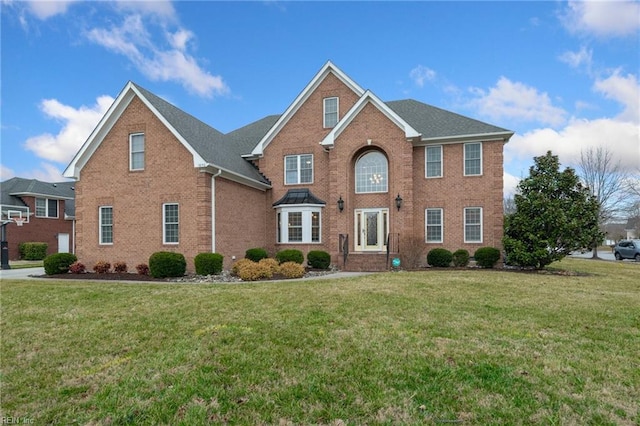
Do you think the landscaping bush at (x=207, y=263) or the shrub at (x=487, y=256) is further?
the shrub at (x=487, y=256)

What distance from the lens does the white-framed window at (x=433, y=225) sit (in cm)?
1862

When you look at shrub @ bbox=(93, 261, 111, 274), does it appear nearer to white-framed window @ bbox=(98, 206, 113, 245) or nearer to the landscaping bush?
white-framed window @ bbox=(98, 206, 113, 245)

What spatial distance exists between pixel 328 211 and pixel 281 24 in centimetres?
909

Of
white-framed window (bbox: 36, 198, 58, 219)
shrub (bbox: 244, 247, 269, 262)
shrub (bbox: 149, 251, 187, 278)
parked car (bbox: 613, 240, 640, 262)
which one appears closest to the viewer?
shrub (bbox: 149, 251, 187, 278)

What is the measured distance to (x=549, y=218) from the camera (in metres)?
15.0

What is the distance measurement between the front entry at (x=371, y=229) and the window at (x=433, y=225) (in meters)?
2.17

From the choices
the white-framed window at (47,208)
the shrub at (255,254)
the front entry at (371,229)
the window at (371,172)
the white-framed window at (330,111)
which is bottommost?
the shrub at (255,254)

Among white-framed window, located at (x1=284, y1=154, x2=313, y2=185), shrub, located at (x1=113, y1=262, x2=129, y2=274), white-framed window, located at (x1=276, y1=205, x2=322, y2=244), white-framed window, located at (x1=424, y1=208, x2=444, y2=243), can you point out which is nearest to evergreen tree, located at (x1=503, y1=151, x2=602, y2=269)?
white-framed window, located at (x1=424, y1=208, x2=444, y2=243)

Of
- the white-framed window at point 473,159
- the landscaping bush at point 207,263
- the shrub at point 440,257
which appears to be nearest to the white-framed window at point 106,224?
the landscaping bush at point 207,263

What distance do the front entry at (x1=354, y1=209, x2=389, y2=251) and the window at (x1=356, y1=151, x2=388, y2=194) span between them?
117 cm

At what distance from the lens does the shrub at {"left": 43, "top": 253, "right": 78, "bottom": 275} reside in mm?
15352

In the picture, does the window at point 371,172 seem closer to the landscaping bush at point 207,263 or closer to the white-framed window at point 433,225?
the white-framed window at point 433,225

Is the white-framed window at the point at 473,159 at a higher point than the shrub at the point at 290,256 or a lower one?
higher

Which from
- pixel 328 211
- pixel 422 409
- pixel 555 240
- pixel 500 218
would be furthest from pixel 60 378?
pixel 500 218
